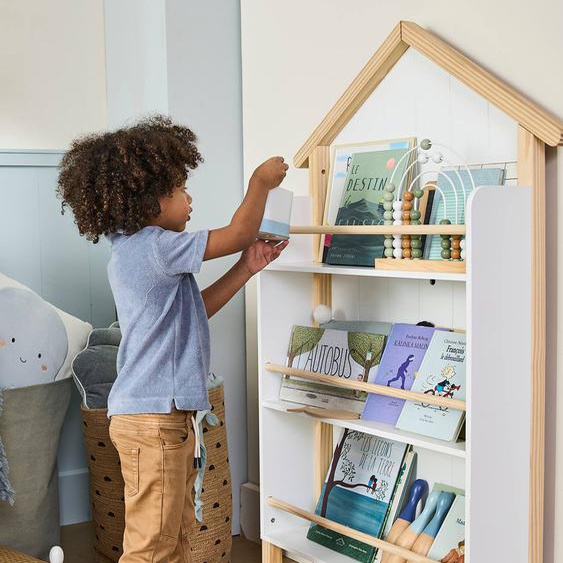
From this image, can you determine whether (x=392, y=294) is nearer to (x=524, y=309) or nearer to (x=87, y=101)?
(x=524, y=309)

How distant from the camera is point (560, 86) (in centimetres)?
174

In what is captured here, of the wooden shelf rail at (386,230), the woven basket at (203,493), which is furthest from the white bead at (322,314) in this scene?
the woven basket at (203,493)

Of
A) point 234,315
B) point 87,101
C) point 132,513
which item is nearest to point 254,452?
point 234,315

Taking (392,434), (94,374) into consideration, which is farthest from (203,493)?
(392,434)

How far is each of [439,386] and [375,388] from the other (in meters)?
0.14

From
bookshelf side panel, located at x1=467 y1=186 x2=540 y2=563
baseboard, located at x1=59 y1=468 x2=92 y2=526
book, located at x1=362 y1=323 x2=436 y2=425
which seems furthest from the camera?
Answer: baseboard, located at x1=59 y1=468 x2=92 y2=526

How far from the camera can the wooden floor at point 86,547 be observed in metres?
2.61

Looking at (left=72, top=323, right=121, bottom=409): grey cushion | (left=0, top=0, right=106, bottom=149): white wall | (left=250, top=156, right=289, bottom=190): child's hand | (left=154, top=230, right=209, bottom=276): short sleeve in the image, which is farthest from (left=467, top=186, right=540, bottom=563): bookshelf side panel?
(left=0, top=0, right=106, bottom=149): white wall

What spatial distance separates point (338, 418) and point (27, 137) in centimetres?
157

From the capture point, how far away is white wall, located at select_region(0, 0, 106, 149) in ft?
9.75

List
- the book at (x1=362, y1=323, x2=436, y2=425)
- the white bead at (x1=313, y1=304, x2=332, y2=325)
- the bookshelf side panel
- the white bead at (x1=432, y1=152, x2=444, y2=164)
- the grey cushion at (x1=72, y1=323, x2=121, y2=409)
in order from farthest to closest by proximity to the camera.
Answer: the grey cushion at (x1=72, y1=323, x2=121, y2=409) → the white bead at (x1=313, y1=304, x2=332, y2=325) → the book at (x1=362, y1=323, x2=436, y2=425) → the white bead at (x1=432, y1=152, x2=444, y2=164) → the bookshelf side panel

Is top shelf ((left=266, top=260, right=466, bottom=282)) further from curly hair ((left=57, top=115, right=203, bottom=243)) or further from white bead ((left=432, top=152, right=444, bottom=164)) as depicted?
curly hair ((left=57, top=115, right=203, bottom=243))

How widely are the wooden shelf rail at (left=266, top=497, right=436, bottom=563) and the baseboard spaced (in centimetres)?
99

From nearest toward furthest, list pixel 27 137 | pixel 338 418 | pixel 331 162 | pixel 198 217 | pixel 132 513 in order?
1. pixel 132 513
2. pixel 338 418
3. pixel 331 162
4. pixel 198 217
5. pixel 27 137
